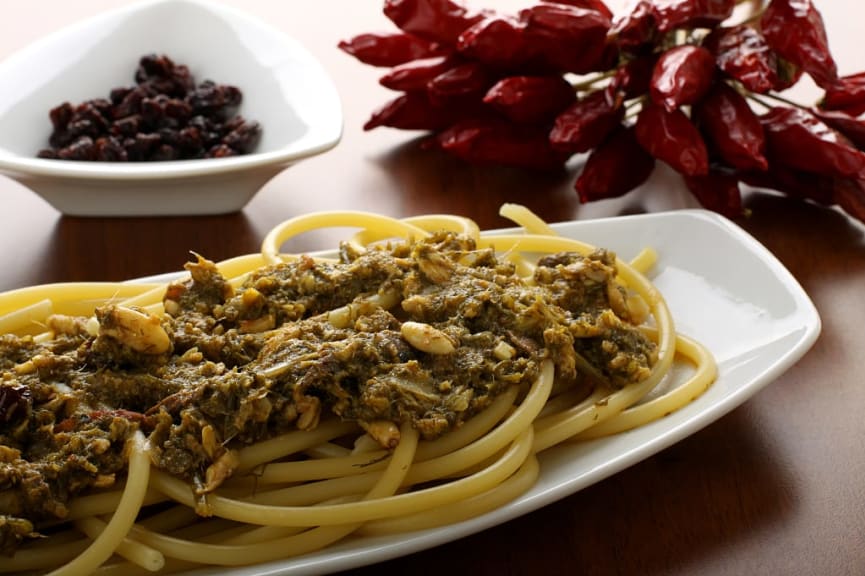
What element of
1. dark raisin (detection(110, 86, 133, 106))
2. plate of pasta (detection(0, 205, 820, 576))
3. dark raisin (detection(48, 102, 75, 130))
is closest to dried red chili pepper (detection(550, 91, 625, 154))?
plate of pasta (detection(0, 205, 820, 576))

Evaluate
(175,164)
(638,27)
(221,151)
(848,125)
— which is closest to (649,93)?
(638,27)

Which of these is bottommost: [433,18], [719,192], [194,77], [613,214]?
[613,214]

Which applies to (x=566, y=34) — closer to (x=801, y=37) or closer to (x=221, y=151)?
(x=801, y=37)

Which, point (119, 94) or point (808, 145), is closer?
point (808, 145)

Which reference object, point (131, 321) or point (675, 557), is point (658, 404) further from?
point (131, 321)

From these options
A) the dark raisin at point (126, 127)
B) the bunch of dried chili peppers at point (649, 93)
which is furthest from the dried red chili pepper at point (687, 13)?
the dark raisin at point (126, 127)

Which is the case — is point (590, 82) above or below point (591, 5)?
below

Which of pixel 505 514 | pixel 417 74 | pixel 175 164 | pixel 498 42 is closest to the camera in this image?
pixel 505 514

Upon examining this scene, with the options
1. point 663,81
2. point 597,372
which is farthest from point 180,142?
point 597,372
